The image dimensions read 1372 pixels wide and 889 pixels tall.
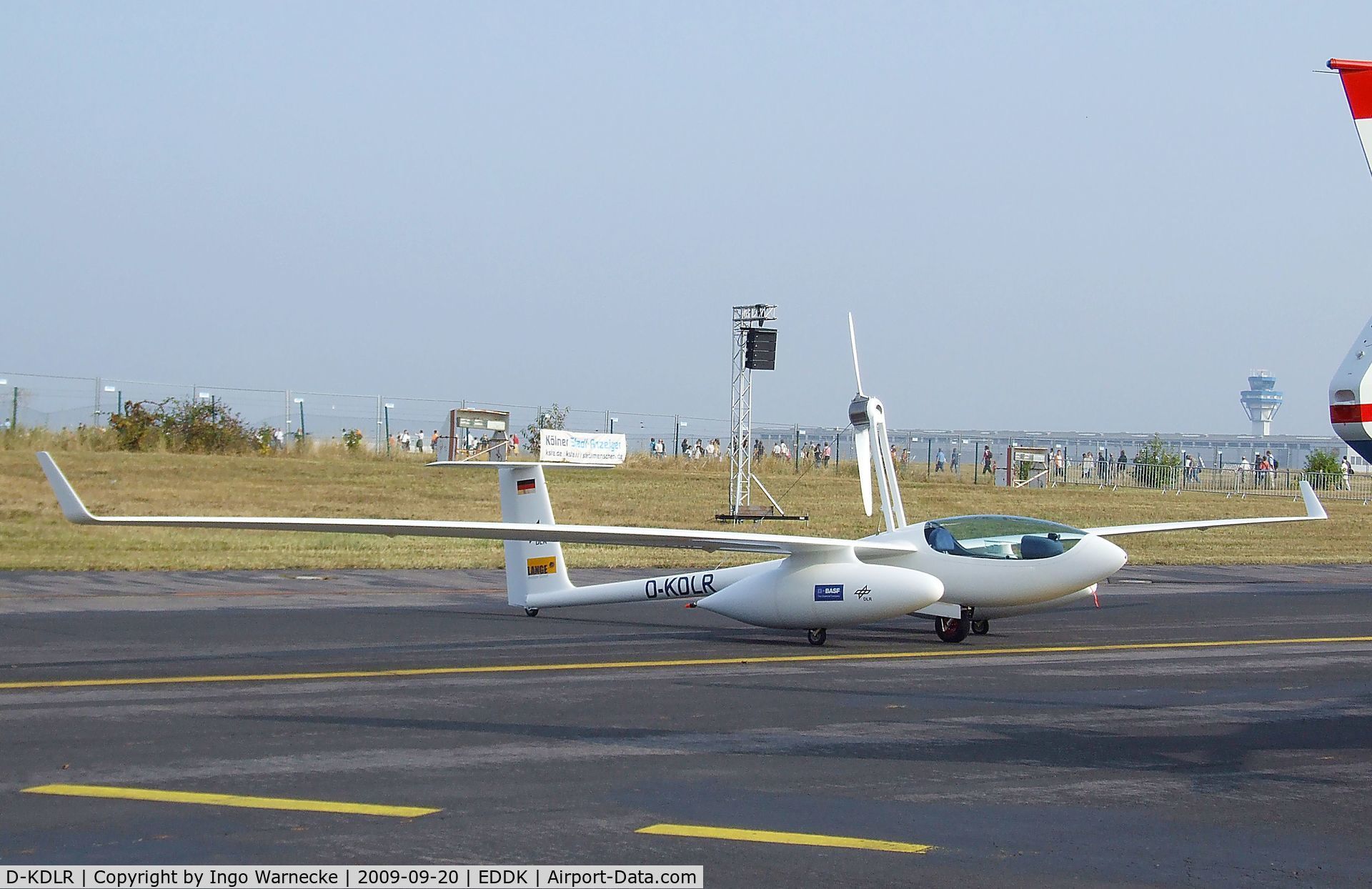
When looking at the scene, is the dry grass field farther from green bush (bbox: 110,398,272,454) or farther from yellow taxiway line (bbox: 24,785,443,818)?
yellow taxiway line (bbox: 24,785,443,818)

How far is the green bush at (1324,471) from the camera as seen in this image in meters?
59.3

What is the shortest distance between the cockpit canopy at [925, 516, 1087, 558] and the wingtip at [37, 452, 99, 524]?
901 centimetres

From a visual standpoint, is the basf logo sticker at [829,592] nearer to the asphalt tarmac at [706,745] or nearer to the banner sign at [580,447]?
the asphalt tarmac at [706,745]

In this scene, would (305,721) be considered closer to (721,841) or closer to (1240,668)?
(721,841)

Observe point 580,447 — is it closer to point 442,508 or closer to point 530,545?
point 442,508

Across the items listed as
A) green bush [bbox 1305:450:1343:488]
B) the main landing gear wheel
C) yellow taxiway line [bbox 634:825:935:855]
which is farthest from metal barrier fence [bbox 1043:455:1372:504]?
yellow taxiway line [bbox 634:825:935:855]

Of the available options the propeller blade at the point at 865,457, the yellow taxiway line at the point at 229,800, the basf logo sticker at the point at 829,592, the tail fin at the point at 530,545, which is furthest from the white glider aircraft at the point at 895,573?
the yellow taxiway line at the point at 229,800

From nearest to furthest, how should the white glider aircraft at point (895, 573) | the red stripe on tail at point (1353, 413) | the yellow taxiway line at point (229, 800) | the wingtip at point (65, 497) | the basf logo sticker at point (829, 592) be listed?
the yellow taxiway line at point (229, 800) < the red stripe on tail at point (1353, 413) < the wingtip at point (65, 497) < the white glider aircraft at point (895, 573) < the basf logo sticker at point (829, 592)

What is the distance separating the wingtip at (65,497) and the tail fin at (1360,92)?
9662 millimetres

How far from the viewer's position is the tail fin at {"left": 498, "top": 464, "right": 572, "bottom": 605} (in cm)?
1800

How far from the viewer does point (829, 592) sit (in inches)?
605

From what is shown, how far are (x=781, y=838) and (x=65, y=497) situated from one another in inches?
297

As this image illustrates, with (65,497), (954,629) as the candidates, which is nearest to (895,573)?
(954,629)

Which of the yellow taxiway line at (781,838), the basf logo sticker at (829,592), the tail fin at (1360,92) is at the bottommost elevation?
the yellow taxiway line at (781,838)
